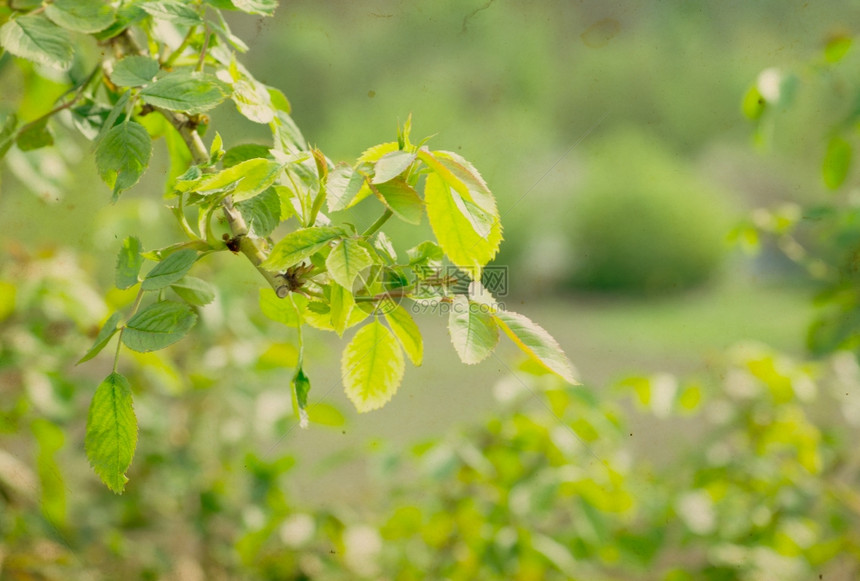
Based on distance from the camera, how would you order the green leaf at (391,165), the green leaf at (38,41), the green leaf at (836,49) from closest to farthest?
the green leaf at (391,165) < the green leaf at (38,41) < the green leaf at (836,49)

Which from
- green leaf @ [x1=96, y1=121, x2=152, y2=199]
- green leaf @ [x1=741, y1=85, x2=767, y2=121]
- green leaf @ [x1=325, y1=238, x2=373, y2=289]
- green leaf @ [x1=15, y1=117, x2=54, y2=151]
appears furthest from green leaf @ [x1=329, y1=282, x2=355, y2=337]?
green leaf @ [x1=741, y1=85, x2=767, y2=121]

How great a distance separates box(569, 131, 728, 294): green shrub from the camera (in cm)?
275

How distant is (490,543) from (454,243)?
50 cm

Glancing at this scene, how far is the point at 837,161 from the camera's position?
69 centimetres

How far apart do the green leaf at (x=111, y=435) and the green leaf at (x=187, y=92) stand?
119mm

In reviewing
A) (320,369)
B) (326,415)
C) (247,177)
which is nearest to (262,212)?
(247,177)

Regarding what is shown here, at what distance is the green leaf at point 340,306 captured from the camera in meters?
0.26

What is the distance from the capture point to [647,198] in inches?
114

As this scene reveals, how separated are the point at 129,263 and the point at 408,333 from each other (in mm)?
128

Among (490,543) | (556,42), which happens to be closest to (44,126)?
(490,543)

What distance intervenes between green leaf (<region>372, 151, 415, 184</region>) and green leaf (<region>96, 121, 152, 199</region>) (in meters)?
0.12

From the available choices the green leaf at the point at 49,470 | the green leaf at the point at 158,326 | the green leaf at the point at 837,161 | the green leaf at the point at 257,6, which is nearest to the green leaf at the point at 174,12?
the green leaf at the point at 257,6

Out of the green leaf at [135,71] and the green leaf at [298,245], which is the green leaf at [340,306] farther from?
the green leaf at [135,71]

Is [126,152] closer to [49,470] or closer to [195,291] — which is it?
[195,291]
